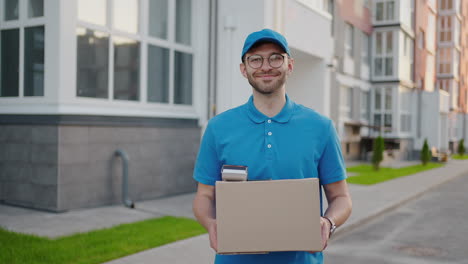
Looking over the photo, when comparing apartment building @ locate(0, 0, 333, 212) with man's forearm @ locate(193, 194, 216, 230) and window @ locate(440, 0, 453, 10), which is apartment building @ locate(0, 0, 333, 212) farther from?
window @ locate(440, 0, 453, 10)

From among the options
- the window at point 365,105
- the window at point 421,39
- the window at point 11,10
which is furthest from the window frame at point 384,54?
the window at point 11,10

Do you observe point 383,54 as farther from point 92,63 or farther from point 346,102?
point 92,63

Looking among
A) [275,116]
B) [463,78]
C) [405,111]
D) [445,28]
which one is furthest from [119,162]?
[463,78]

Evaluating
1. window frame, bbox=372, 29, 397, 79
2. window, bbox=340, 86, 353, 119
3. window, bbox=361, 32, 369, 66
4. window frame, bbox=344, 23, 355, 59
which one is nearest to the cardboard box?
window, bbox=340, 86, 353, 119

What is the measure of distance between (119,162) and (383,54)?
2194cm

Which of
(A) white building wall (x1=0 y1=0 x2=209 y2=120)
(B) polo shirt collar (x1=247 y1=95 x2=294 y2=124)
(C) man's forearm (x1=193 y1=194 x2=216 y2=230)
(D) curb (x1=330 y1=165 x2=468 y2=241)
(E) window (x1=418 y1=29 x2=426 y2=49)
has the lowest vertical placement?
(D) curb (x1=330 y1=165 x2=468 y2=241)

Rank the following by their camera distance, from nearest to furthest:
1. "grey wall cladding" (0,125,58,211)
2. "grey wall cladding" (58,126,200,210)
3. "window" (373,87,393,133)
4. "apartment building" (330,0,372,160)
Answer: "grey wall cladding" (0,125,58,211) < "grey wall cladding" (58,126,200,210) < "apartment building" (330,0,372,160) < "window" (373,87,393,133)

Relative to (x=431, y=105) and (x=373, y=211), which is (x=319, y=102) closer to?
(x=373, y=211)

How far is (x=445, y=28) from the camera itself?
42281 millimetres

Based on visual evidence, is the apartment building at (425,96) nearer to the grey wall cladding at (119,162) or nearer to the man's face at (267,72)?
the grey wall cladding at (119,162)

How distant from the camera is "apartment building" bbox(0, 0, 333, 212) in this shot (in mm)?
8406

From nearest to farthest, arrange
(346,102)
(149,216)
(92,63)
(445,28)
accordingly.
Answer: (149,216) → (92,63) → (346,102) → (445,28)

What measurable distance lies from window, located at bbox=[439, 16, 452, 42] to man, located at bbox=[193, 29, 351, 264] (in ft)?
145

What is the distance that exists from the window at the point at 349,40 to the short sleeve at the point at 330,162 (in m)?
23.9
